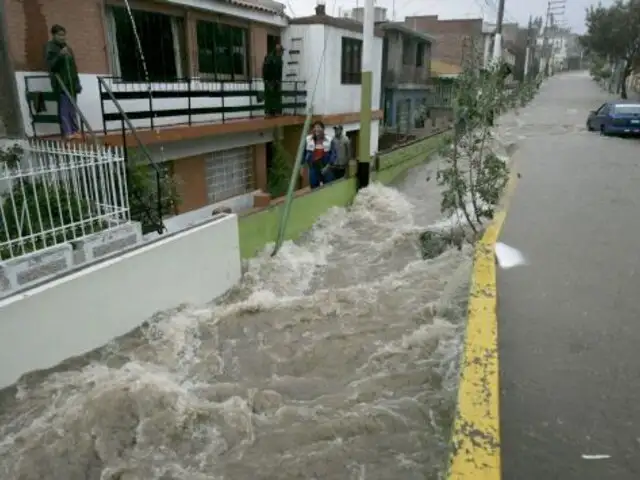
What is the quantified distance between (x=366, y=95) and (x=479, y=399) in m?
9.28

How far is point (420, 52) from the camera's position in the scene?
93.1 ft

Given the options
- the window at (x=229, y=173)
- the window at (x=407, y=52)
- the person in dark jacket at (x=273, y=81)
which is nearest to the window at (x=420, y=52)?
the window at (x=407, y=52)

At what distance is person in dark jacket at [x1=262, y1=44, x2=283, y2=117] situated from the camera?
1234 cm

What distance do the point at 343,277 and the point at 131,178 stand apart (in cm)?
323

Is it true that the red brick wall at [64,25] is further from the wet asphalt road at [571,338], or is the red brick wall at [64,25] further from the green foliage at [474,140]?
the wet asphalt road at [571,338]

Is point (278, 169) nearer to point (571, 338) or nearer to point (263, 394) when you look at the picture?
point (263, 394)

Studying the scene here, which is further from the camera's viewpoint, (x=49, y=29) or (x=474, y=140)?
(x=474, y=140)

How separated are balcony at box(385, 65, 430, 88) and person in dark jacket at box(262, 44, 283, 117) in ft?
44.4

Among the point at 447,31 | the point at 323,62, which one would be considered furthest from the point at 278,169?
the point at 447,31

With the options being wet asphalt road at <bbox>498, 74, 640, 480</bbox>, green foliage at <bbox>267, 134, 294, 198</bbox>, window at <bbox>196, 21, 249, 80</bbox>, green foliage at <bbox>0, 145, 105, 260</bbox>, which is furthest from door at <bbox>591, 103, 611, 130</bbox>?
green foliage at <bbox>0, 145, 105, 260</bbox>

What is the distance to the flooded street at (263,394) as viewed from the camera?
3.57 meters

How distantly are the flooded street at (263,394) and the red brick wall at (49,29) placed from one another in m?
4.54

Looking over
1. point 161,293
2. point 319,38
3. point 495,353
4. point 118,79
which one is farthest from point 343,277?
point 319,38

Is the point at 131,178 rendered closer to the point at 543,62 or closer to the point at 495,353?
the point at 495,353
